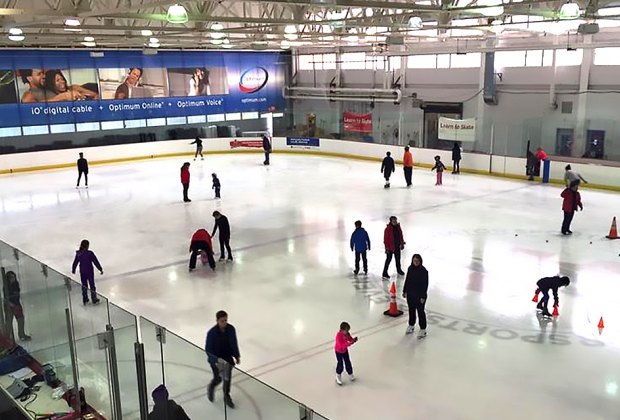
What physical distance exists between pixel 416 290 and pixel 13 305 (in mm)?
5440

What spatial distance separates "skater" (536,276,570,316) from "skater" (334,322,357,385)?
3.70 metres

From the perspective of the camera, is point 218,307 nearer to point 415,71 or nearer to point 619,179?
point 619,179

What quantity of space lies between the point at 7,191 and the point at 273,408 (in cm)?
2055

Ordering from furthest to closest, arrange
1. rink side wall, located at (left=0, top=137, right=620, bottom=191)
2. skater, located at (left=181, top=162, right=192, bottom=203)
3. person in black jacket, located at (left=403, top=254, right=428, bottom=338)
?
1. rink side wall, located at (left=0, top=137, right=620, bottom=191)
2. skater, located at (left=181, top=162, right=192, bottom=203)
3. person in black jacket, located at (left=403, top=254, right=428, bottom=338)

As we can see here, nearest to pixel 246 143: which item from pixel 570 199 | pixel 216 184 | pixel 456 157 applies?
pixel 456 157

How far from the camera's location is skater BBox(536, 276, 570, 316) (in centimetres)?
929

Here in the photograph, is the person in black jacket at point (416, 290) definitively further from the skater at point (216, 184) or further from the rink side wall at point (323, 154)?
the rink side wall at point (323, 154)

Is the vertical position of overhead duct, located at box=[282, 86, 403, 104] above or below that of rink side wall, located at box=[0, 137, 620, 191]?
above

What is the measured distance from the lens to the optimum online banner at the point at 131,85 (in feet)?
92.4

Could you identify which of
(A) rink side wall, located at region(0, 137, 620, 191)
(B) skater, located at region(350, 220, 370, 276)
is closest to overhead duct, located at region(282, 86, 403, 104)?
(A) rink side wall, located at region(0, 137, 620, 191)

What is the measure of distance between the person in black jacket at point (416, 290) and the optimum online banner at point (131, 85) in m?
24.9

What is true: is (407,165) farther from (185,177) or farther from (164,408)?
(164,408)

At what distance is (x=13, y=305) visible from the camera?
7.83m

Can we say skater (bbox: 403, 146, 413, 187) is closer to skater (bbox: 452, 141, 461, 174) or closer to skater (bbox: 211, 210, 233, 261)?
skater (bbox: 452, 141, 461, 174)
